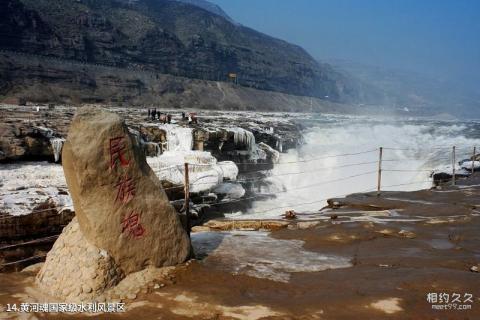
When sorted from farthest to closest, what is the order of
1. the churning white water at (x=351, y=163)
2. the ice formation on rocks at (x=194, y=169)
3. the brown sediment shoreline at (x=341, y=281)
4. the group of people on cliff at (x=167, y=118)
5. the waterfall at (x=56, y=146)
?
the group of people on cliff at (x=167, y=118)
the churning white water at (x=351, y=163)
the waterfall at (x=56, y=146)
the ice formation on rocks at (x=194, y=169)
the brown sediment shoreline at (x=341, y=281)

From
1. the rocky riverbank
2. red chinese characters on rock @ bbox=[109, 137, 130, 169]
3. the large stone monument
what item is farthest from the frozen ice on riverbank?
red chinese characters on rock @ bbox=[109, 137, 130, 169]

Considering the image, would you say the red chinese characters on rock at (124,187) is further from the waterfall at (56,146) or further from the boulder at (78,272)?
the waterfall at (56,146)

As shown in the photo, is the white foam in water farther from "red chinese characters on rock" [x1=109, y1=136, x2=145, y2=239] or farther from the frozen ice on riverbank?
the frozen ice on riverbank

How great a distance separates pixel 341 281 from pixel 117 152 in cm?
264

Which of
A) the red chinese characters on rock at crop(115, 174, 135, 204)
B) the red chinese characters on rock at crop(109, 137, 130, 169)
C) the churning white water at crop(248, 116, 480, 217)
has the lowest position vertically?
the churning white water at crop(248, 116, 480, 217)

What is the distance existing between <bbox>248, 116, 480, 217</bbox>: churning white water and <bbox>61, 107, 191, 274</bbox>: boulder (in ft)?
20.1

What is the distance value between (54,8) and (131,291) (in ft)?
229

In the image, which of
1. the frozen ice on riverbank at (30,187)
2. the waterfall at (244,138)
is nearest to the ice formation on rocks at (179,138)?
the waterfall at (244,138)

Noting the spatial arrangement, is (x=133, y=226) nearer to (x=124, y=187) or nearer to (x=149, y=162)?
(x=124, y=187)

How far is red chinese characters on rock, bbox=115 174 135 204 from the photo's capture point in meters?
4.24

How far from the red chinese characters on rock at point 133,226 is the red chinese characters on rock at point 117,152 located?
0.53 metres

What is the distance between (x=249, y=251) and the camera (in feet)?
18.0

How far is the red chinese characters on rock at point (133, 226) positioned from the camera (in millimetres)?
4258

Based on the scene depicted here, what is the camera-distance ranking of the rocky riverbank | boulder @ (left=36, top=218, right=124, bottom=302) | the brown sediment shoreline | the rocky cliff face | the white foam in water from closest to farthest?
the brown sediment shoreline
boulder @ (left=36, top=218, right=124, bottom=302)
the white foam in water
the rocky riverbank
the rocky cliff face
